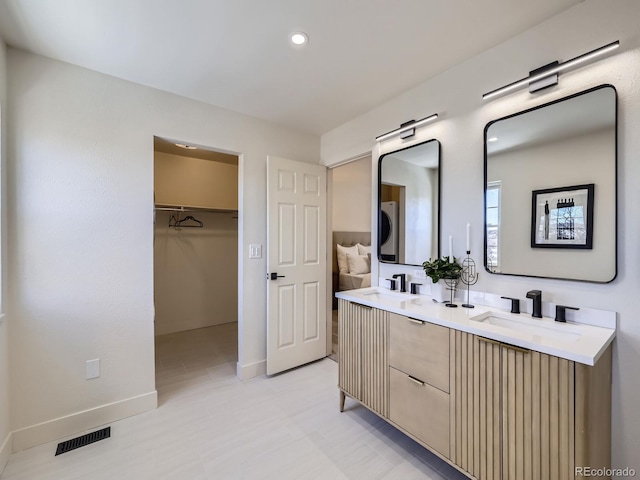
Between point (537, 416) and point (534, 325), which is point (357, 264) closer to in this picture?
point (534, 325)

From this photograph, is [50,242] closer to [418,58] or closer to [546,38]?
[418,58]

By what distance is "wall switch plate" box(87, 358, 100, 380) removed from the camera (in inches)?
77.9

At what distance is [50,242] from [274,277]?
64.2 inches

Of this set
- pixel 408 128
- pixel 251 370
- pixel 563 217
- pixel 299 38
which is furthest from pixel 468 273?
pixel 251 370

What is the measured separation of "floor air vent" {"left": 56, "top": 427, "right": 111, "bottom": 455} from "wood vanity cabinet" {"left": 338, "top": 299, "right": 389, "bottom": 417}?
5.43ft

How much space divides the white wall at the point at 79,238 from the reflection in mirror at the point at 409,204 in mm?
1776

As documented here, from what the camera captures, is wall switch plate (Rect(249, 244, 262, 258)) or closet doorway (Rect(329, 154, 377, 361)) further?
closet doorway (Rect(329, 154, 377, 361))

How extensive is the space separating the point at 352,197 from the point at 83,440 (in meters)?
4.60

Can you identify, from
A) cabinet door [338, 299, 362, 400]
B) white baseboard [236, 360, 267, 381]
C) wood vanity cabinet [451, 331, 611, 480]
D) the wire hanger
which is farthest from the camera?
the wire hanger

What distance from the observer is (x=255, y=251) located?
2.75m

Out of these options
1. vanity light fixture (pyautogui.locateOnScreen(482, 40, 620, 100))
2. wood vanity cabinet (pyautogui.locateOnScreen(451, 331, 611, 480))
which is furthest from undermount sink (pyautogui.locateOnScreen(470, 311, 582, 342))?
vanity light fixture (pyautogui.locateOnScreen(482, 40, 620, 100))

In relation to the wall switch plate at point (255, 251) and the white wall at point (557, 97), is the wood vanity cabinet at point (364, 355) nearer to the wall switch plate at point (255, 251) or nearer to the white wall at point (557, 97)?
the white wall at point (557, 97)

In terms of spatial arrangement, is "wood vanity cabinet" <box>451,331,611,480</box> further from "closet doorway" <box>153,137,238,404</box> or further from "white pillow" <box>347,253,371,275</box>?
"white pillow" <box>347,253,371,275</box>

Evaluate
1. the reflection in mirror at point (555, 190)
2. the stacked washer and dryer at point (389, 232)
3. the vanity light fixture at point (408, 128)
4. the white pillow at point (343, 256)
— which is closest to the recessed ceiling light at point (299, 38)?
the vanity light fixture at point (408, 128)
